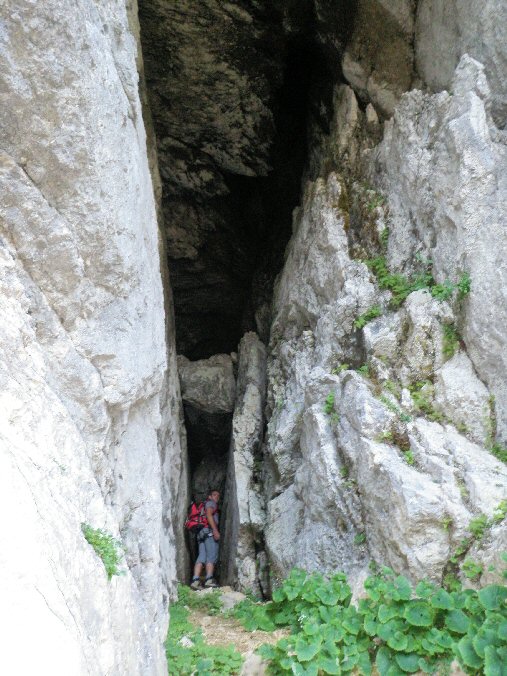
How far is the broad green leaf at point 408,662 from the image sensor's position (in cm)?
483

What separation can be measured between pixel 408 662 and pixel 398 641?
0.17m

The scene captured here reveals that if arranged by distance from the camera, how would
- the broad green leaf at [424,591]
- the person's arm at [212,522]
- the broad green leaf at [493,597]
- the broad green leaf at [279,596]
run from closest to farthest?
the broad green leaf at [493,597]
the broad green leaf at [424,591]
the broad green leaf at [279,596]
the person's arm at [212,522]

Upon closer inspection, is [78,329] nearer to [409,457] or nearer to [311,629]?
[311,629]

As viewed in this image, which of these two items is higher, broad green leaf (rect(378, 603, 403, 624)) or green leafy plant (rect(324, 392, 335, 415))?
green leafy plant (rect(324, 392, 335, 415))

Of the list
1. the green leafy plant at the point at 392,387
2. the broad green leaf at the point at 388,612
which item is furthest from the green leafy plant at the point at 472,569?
the green leafy plant at the point at 392,387

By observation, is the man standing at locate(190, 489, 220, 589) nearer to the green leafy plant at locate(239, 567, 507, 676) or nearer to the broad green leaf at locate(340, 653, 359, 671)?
the green leafy plant at locate(239, 567, 507, 676)

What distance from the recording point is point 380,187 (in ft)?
29.3

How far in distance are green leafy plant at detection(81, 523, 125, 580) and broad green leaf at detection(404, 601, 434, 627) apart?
101 inches

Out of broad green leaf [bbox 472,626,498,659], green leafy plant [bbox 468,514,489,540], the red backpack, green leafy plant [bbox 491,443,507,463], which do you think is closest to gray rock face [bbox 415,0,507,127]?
green leafy plant [bbox 491,443,507,463]

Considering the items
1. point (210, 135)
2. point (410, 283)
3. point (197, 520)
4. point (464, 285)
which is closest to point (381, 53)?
point (410, 283)

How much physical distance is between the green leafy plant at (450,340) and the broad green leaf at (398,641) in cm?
321

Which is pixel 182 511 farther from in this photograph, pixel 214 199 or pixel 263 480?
pixel 214 199

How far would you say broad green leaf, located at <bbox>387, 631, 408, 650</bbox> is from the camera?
16.1ft

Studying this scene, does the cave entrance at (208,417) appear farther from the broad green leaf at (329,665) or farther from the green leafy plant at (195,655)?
the broad green leaf at (329,665)
